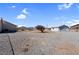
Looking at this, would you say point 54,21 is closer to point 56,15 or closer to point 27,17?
point 56,15

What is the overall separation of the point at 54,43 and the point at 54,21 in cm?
28

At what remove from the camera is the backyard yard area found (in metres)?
3.02

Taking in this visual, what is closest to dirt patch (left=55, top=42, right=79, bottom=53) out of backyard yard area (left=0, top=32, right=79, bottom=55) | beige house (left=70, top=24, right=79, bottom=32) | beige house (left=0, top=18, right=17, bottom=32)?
backyard yard area (left=0, top=32, right=79, bottom=55)

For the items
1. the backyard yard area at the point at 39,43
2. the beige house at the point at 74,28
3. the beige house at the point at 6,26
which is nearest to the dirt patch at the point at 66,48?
the backyard yard area at the point at 39,43

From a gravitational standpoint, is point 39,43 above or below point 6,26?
below

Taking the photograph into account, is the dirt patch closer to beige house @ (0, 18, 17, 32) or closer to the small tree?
the small tree

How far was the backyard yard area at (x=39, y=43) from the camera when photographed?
119 inches

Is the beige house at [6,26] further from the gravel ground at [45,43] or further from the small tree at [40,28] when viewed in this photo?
the small tree at [40,28]

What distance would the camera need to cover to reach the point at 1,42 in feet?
10.00

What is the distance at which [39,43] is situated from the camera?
10.0ft

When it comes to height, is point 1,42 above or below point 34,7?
below

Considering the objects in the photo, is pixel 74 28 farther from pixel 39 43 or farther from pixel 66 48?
pixel 39 43

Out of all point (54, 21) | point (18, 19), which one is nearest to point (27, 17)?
point (18, 19)

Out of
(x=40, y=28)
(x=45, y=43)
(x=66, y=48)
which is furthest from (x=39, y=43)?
(x=66, y=48)
